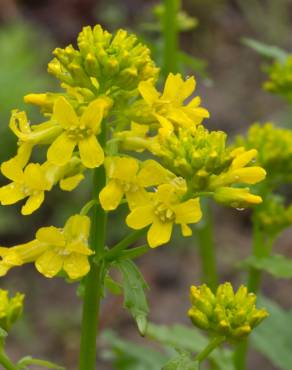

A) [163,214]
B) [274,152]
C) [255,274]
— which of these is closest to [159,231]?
[163,214]

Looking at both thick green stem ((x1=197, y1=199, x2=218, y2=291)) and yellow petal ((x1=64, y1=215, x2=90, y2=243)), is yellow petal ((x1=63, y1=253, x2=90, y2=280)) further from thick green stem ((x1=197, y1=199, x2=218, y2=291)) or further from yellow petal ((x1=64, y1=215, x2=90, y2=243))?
thick green stem ((x1=197, y1=199, x2=218, y2=291))

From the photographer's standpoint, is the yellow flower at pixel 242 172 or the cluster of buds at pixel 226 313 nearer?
the yellow flower at pixel 242 172

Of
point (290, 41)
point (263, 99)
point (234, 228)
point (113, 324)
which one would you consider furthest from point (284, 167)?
point (290, 41)

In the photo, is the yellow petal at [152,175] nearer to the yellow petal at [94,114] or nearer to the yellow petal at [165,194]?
the yellow petal at [165,194]

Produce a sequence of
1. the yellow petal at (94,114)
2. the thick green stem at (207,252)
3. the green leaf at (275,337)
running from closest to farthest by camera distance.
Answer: the yellow petal at (94,114)
the green leaf at (275,337)
the thick green stem at (207,252)

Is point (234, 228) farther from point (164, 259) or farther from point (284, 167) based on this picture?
point (284, 167)

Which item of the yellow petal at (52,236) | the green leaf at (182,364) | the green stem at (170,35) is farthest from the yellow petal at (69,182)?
the green stem at (170,35)
